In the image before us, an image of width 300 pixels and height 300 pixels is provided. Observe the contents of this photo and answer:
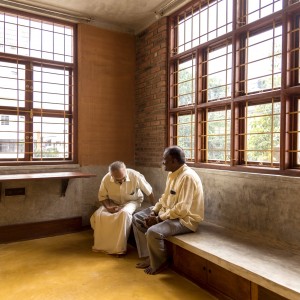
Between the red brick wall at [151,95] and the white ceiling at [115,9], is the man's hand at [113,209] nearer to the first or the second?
the red brick wall at [151,95]

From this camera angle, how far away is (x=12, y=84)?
441 cm

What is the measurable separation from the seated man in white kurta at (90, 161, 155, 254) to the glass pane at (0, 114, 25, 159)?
4.86 feet

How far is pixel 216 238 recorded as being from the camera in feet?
9.91

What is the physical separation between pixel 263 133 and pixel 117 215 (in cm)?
201

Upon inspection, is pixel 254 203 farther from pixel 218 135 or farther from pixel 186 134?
pixel 186 134

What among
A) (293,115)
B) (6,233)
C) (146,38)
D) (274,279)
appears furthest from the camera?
(146,38)

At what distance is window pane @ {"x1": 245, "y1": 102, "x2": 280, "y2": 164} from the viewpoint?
308 cm

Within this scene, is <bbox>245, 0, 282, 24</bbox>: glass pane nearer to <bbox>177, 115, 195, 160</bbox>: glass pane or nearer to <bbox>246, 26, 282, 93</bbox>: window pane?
<bbox>246, 26, 282, 93</bbox>: window pane

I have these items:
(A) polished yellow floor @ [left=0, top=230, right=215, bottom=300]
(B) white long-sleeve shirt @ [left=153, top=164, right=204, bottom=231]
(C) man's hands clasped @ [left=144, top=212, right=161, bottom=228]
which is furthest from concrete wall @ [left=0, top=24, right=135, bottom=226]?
(B) white long-sleeve shirt @ [left=153, top=164, right=204, bottom=231]

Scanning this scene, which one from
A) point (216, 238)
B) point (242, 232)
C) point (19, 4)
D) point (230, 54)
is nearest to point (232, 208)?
point (242, 232)

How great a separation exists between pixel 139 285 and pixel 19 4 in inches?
165

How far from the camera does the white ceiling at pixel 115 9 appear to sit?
436cm

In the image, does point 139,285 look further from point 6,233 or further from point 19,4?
point 19,4

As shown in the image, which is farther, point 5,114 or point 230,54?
point 5,114
